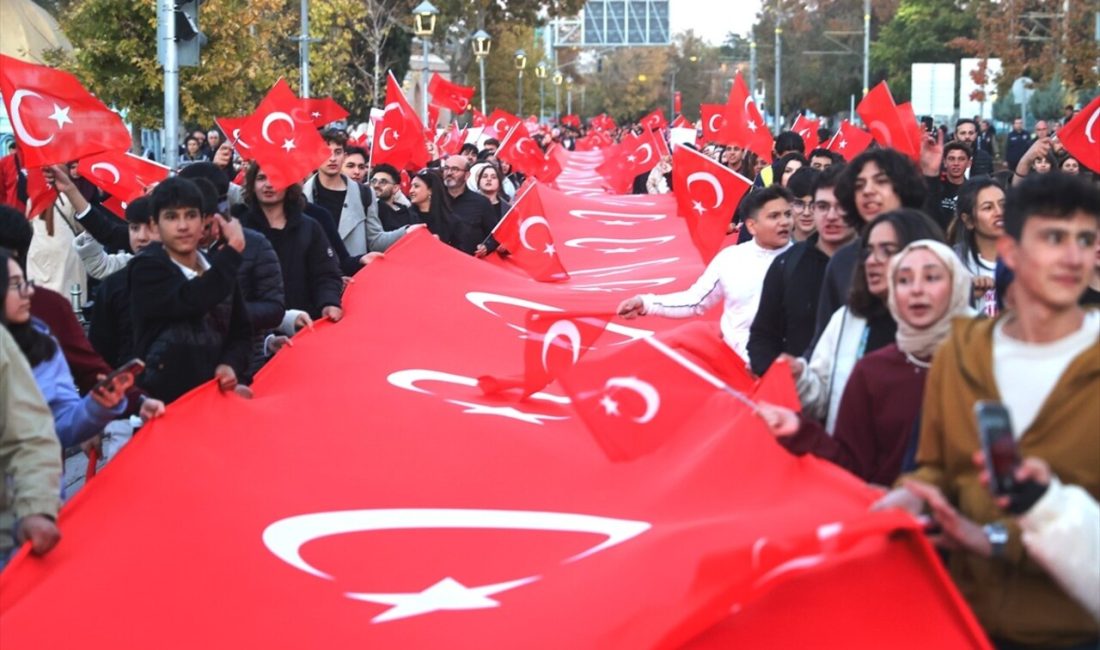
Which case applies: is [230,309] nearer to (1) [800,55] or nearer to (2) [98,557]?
(2) [98,557]

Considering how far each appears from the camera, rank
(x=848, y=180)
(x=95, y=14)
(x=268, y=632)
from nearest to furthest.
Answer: (x=268, y=632)
(x=848, y=180)
(x=95, y=14)

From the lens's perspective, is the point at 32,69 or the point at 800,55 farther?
the point at 800,55

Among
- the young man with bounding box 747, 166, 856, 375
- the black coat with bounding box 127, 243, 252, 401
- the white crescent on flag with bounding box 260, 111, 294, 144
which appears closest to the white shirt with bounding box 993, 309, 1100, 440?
the young man with bounding box 747, 166, 856, 375

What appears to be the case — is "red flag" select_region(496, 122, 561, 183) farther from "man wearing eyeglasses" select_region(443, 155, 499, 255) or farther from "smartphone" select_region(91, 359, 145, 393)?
"smartphone" select_region(91, 359, 145, 393)

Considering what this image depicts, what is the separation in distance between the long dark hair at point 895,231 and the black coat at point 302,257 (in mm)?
5294

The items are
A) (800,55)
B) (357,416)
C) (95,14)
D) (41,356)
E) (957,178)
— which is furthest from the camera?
(800,55)

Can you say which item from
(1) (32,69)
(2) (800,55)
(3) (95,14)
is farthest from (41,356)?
(2) (800,55)

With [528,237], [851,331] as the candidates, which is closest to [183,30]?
[528,237]

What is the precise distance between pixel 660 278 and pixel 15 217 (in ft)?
34.3

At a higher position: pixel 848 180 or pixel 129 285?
pixel 848 180

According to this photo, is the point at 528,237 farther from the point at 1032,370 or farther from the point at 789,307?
the point at 1032,370

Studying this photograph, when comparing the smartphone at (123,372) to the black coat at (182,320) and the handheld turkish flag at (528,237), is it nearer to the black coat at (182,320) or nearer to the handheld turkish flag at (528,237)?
the black coat at (182,320)

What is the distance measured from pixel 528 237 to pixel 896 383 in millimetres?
10874

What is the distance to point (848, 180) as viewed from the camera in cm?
738
